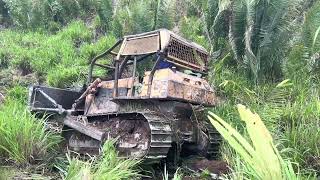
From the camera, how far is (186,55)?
6496 mm

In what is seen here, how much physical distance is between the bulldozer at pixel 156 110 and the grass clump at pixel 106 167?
310 millimetres

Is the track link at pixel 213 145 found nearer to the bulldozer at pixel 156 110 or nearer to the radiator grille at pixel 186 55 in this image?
the bulldozer at pixel 156 110

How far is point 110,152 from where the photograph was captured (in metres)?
5.31

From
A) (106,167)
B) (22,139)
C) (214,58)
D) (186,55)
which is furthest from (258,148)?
(214,58)

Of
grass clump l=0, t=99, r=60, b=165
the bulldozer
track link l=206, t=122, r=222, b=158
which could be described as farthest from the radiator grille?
grass clump l=0, t=99, r=60, b=165

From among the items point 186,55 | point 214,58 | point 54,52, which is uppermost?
point 54,52

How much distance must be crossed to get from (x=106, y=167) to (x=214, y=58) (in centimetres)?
480

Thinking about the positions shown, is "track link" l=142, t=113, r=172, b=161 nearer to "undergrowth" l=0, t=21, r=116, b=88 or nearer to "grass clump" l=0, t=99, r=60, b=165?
"grass clump" l=0, t=99, r=60, b=165

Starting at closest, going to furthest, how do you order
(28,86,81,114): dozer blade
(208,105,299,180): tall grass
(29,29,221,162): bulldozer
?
(208,105,299,180): tall grass < (29,29,221,162): bulldozer < (28,86,81,114): dozer blade

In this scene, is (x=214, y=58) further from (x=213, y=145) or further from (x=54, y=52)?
(x=54, y=52)

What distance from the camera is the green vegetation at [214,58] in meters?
5.23

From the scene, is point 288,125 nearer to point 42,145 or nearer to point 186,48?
point 186,48

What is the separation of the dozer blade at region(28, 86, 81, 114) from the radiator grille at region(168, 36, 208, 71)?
191cm

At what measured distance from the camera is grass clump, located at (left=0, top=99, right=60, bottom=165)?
5.35 meters
